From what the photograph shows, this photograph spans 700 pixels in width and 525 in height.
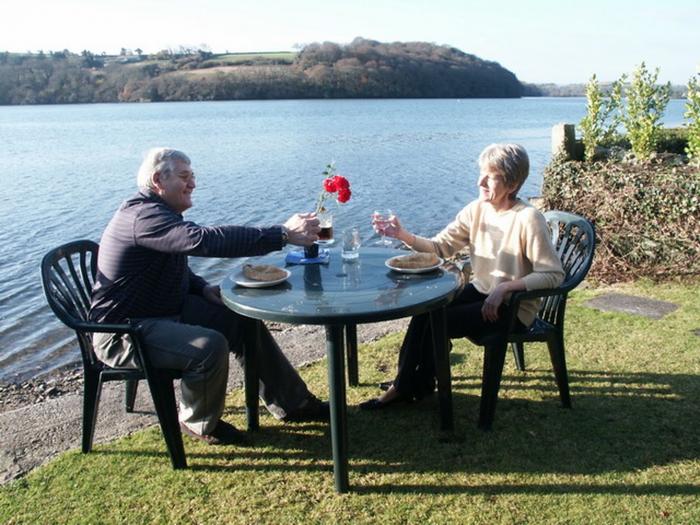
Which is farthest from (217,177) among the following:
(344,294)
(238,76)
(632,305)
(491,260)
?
(238,76)

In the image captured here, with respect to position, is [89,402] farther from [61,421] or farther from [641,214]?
[641,214]

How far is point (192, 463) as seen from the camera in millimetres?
3244

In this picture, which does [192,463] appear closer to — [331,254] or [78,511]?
[78,511]

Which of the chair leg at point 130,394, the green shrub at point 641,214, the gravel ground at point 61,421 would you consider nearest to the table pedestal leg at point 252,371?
the gravel ground at point 61,421

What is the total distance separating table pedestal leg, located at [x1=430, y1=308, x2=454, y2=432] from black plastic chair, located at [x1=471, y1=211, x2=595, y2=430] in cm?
20

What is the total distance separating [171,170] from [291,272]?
0.81 m

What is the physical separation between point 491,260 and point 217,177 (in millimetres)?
14895

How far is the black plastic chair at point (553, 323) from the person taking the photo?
343 centimetres

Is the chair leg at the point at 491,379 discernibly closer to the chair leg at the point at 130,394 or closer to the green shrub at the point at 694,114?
the chair leg at the point at 130,394

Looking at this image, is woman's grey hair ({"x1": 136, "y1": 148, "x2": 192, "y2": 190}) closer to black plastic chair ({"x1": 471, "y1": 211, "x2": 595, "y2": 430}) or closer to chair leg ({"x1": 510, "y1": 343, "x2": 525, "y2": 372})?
black plastic chair ({"x1": 471, "y1": 211, "x2": 595, "y2": 430})

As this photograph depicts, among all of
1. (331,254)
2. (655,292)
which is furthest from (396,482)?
(655,292)

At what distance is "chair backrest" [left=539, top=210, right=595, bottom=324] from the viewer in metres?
3.56

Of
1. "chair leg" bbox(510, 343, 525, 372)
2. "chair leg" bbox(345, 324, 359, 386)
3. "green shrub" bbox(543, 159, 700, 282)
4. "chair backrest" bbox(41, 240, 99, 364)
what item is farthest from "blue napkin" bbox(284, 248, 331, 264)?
"green shrub" bbox(543, 159, 700, 282)

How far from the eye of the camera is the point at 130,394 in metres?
3.79
